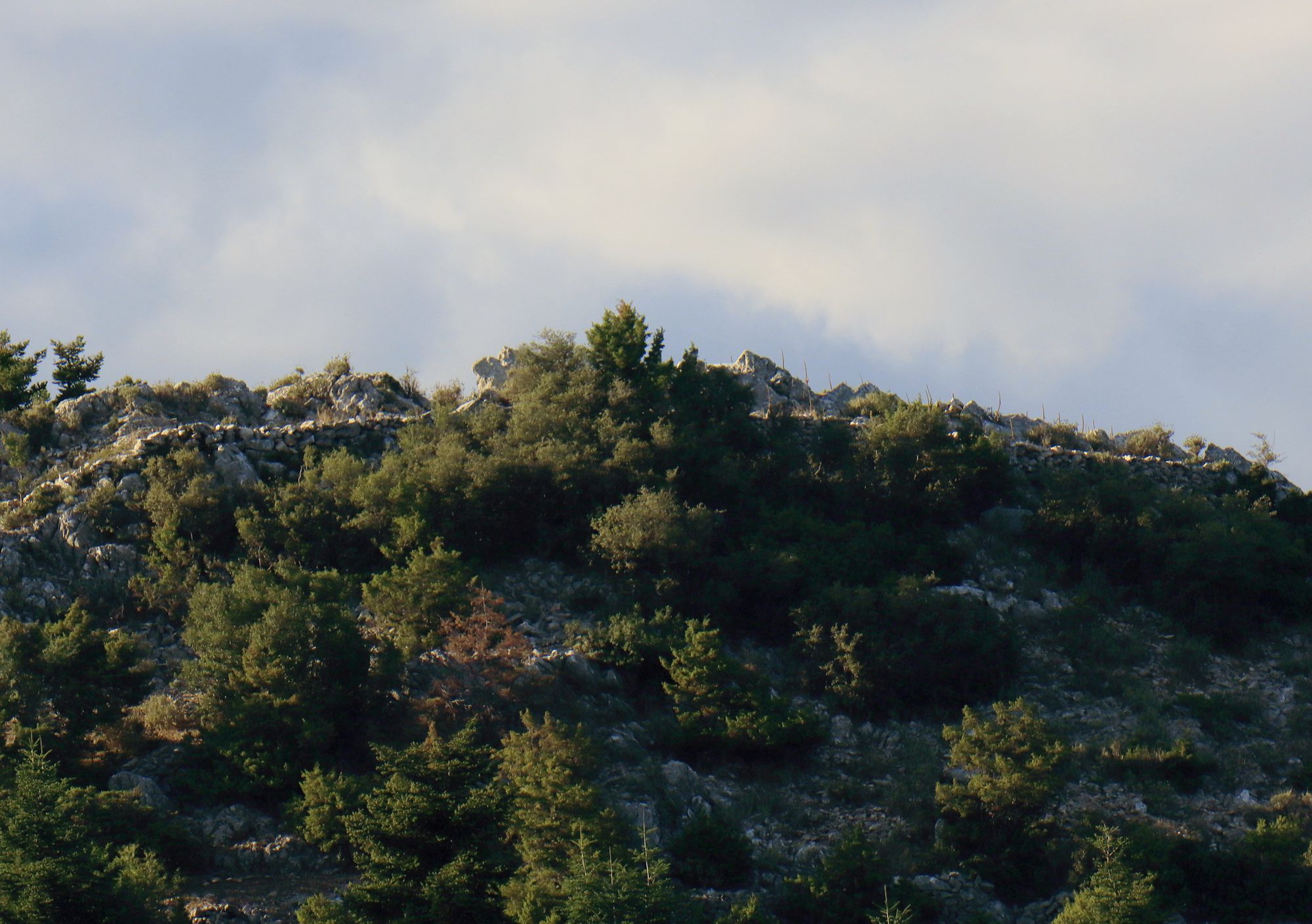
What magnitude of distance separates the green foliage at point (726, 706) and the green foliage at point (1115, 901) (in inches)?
284

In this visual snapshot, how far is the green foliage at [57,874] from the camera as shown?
64.0 ft

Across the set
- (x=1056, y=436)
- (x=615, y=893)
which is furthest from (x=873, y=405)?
(x=615, y=893)

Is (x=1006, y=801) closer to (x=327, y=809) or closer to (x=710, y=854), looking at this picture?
(x=710, y=854)

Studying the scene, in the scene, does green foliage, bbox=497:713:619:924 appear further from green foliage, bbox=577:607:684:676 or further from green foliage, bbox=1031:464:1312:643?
green foliage, bbox=1031:464:1312:643

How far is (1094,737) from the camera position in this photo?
96.3ft

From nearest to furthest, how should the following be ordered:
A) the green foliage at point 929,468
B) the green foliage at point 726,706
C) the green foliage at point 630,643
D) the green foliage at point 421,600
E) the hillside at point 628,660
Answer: the hillside at point 628,660
the green foliage at point 726,706
the green foliage at point 421,600
the green foliage at point 630,643
the green foliage at point 929,468

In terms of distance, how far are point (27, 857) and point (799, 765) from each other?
14.2 metres

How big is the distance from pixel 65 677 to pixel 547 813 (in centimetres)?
1035

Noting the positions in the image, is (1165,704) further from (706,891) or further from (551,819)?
(551,819)

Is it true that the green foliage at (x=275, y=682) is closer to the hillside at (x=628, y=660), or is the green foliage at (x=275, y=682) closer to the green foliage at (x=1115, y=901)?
the hillside at (x=628, y=660)

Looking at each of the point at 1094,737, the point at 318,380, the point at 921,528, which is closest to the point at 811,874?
the point at 1094,737

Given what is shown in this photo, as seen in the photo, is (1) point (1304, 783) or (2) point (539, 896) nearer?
(2) point (539, 896)

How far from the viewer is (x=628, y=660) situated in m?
29.9

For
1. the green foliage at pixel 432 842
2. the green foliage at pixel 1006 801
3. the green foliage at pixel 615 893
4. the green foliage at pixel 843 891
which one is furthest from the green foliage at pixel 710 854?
the green foliage at pixel 1006 801
